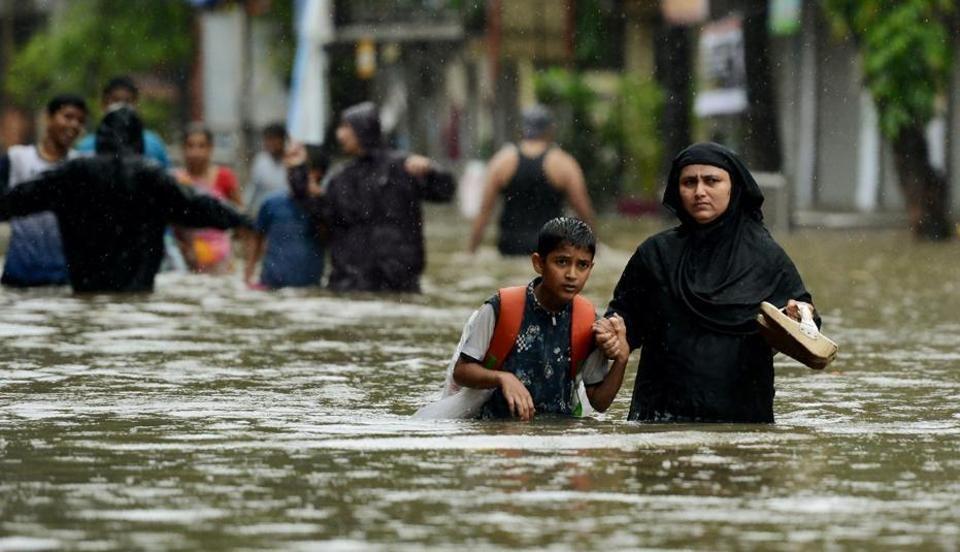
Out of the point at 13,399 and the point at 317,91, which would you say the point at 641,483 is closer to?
the point at 13,399

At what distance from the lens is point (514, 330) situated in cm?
938

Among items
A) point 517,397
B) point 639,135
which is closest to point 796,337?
point 517,397

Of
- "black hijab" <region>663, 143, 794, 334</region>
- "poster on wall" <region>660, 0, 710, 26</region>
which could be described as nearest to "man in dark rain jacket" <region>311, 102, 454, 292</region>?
"black hijab" <region>663, 143, 794, 334</region>

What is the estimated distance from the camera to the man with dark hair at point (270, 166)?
20281 millimetres

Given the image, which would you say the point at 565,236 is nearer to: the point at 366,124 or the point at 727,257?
the point at 727,257

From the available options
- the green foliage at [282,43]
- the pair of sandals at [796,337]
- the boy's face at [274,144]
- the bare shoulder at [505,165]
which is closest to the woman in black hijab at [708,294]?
the pair of sandals at [796,337]

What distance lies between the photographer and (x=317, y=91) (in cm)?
3919

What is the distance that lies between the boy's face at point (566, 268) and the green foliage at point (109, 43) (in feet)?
157

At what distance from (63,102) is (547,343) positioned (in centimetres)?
741

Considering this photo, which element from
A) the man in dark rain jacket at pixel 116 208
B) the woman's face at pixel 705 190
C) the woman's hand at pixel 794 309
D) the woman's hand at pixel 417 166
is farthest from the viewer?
the woman's hand at pixel 417 166

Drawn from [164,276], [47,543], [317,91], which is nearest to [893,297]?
[164,276]

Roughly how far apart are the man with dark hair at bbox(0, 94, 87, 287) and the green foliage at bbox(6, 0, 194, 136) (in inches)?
1571

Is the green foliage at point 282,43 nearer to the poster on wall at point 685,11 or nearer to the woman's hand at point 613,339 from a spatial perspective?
the poster on wall at point 685,11

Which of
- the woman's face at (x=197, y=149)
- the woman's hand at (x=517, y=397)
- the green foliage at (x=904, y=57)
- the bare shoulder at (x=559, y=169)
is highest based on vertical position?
the green foliage at (x=904, y=57)
